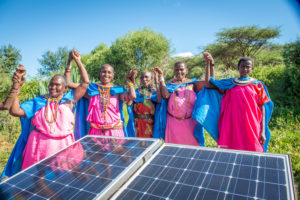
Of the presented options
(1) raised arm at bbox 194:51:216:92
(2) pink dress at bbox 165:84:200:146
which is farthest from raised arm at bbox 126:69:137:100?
(1) raised arm at bbox 194:51:216:92

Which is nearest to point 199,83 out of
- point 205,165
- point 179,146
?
point 179,146

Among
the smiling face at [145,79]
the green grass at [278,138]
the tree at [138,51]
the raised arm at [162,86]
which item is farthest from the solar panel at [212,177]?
the tree at [138,51]

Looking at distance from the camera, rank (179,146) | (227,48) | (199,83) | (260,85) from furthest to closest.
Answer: (227,48)
(199,83)
(260,85)
(179,146)

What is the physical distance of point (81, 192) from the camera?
4.99 ft

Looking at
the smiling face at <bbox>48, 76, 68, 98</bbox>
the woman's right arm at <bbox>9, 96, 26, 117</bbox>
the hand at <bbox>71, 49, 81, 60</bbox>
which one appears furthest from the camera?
the hand at <bbox>71, 49, 81, 60</bbox>

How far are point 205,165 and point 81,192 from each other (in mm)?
1132

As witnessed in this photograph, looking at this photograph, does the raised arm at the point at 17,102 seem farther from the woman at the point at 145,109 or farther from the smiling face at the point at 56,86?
the woman at the point at 145,109

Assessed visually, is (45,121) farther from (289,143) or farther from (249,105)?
(289,143)

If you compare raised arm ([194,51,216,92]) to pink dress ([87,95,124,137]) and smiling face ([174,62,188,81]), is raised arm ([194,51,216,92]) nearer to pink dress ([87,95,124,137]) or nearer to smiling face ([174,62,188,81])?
smiling face ([174,62,188,81])

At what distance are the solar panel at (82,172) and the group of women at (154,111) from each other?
1.14 metres

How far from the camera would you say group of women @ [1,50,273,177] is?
10.5ft

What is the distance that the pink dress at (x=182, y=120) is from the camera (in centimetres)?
398

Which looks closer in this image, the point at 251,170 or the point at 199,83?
the point at 251,170

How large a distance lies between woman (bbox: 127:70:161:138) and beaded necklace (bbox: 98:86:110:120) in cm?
88
